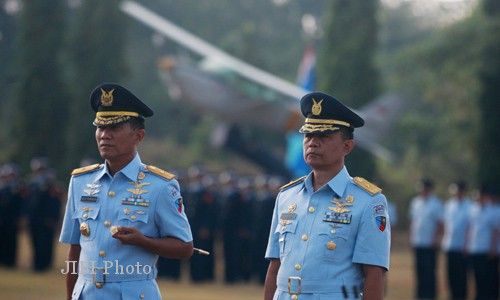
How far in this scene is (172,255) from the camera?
5785 mm

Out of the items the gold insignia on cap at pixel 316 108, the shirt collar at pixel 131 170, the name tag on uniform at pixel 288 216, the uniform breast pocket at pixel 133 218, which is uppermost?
the gold insignia on cap at pixel 316 108

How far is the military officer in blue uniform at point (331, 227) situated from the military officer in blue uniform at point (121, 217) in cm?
55

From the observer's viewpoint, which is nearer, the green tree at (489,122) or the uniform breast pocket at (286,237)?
the uniform breast pocket at (286,237)

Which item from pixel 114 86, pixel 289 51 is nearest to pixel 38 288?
pixel 114 86

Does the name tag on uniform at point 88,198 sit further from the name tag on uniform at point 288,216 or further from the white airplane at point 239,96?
the white airplane at point 239,96

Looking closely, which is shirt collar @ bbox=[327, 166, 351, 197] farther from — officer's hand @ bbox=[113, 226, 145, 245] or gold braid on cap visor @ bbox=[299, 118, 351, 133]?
officer's hand @ bbox=[113, 226, 145, 245]

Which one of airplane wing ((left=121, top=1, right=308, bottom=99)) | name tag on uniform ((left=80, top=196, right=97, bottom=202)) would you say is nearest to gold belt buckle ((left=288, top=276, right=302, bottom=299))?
name tag on uniform ((left=80, top=196, right=97, bottom=202))

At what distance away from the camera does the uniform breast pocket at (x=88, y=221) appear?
19.0ft

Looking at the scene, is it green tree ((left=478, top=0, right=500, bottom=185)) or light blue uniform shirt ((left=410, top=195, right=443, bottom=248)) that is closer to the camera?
light blue uniform shirt ((left=410, top=195, right=443, bottom=248))

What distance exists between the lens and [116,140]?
18.9 ft

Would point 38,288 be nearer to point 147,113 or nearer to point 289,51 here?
point 147,113

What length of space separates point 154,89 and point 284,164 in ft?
54.7

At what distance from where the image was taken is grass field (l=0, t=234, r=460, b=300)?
15.7 m

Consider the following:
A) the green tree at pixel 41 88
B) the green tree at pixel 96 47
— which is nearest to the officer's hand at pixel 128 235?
the green tree at pixel 41 88
